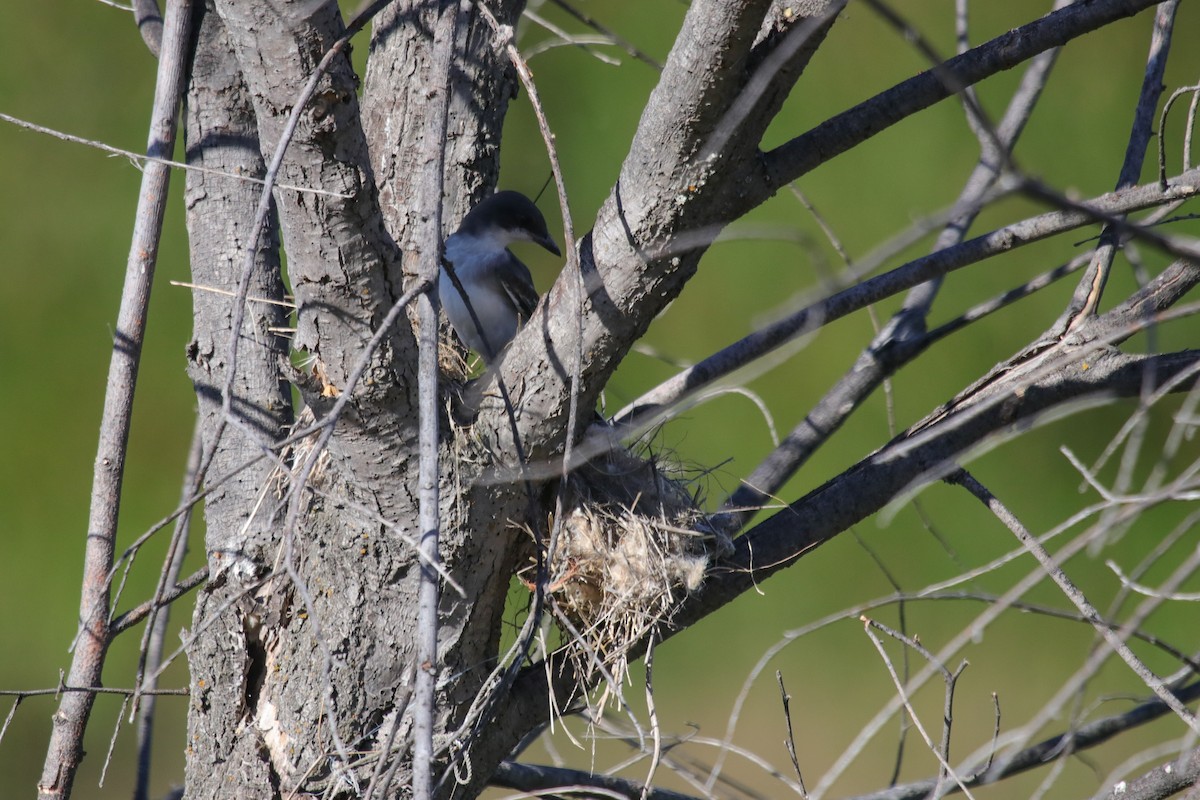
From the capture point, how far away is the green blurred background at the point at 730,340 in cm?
472

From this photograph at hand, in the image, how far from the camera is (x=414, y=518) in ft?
7.58

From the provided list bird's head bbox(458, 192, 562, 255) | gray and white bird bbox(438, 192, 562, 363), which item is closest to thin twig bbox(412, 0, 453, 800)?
bird's head bbox(458, 192, 562, 255)

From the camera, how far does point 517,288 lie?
13.1 ft

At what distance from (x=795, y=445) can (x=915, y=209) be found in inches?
89.9

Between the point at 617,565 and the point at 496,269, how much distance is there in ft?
5.56

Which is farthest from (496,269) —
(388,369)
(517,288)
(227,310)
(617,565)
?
(388,369)

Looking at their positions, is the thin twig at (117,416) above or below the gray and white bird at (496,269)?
below

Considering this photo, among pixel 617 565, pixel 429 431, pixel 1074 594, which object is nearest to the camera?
pixel 429 431

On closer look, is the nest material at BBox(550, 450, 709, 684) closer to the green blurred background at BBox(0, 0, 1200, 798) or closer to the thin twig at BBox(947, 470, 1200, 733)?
the thin twig at BBox(947, 470, 1200, 733)

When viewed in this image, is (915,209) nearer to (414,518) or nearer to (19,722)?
(414,518)

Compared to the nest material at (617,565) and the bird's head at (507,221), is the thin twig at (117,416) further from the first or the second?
the bird's head at (507,221)

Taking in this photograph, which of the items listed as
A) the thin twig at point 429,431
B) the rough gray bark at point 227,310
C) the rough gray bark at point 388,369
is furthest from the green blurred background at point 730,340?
the thin twig at point 429,431

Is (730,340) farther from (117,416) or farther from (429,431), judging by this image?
(429,431)

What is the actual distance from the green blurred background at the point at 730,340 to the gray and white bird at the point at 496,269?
3.30ft
